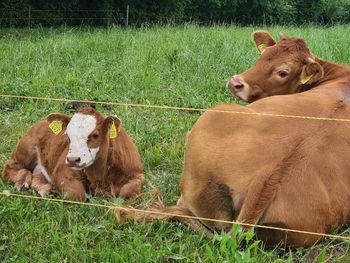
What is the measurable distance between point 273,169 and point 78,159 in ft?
5.42

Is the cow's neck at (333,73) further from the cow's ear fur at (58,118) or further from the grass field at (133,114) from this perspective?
the cow's ear fur at (58,118)

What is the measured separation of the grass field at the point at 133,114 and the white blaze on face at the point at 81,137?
0.38 metres

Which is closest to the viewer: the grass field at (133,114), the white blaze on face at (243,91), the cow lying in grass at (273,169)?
the cow lying in grass at (273,169)

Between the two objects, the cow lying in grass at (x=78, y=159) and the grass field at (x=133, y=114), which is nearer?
the grass field at (x=133, y=114)

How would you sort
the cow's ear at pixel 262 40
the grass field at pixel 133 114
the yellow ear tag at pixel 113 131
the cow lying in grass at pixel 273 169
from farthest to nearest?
the cow's ear at pixel 262 40 < the yellow ear tag at pixel 113 131 < the grass field at pixel 133 114 < the cow lying in grass at pixel 273 169

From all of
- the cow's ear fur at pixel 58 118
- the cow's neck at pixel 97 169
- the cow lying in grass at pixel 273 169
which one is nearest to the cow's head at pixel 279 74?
the cow lying in grass at pixel 273 169

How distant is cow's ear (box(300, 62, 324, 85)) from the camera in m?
5.25

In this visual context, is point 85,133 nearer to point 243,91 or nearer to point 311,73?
point 243,91

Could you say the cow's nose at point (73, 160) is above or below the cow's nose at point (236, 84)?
below

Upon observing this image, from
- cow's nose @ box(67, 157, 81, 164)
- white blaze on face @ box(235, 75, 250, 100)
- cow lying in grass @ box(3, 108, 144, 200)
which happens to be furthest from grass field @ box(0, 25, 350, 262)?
white blaze on face @ box(235, 75, 250, 100)

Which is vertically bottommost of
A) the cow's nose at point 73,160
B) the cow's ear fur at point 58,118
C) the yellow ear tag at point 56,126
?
the cow's nose at point 73,160

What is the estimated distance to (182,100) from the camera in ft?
25.0

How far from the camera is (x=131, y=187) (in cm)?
492

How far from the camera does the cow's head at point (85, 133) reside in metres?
4.63
